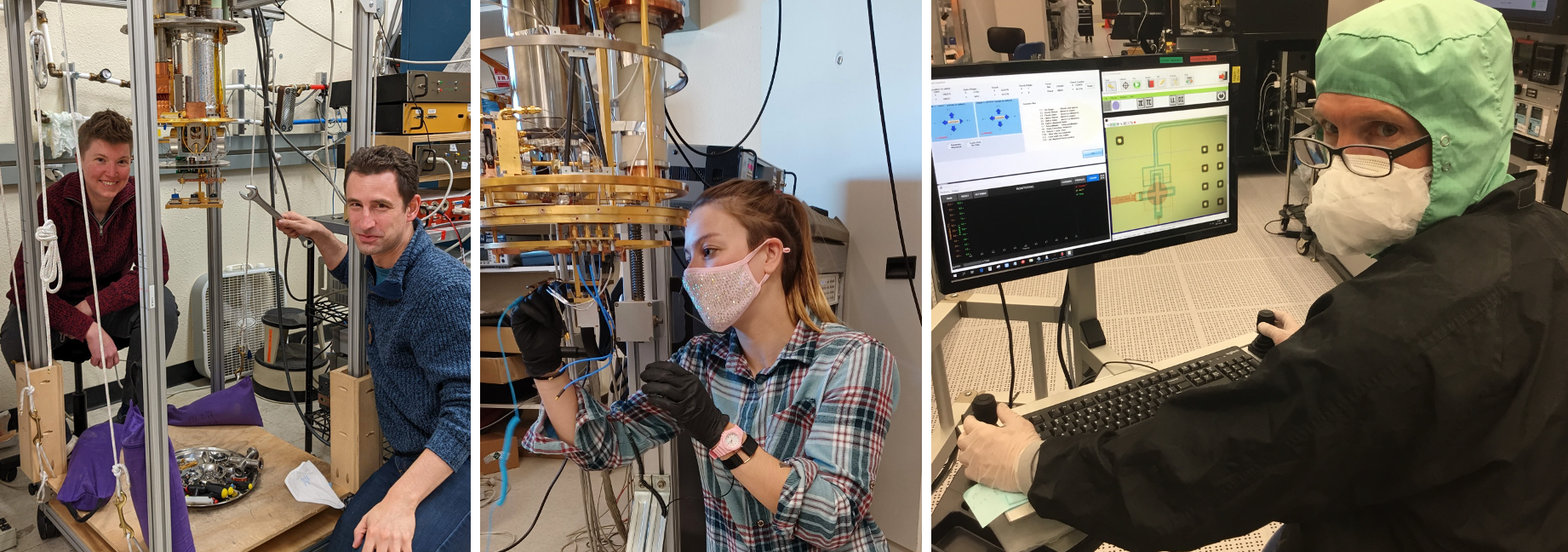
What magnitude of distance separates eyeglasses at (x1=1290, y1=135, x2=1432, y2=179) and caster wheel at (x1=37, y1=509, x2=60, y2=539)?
3.13m

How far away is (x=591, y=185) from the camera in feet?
2.53

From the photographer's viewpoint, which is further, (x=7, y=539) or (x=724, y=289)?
(x=7, y=539)

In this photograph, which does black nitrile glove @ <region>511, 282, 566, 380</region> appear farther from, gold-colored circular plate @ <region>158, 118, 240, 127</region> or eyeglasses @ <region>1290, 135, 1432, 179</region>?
gold-colored circular plate @ <region>158, 118, 240, 127</region>

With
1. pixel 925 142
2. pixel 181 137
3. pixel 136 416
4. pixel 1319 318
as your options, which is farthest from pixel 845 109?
pixel 181 137

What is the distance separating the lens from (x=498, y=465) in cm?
97

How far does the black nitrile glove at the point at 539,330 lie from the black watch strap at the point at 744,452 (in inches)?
8.9

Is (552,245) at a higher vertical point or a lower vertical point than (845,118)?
lower

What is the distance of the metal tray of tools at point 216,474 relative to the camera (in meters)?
1.99

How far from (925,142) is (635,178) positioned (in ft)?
1.09

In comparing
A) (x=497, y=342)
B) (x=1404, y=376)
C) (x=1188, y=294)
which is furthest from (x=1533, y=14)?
(x=497, y=342)

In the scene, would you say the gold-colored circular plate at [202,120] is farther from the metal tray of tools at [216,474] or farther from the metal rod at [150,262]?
the metal tray of tools at [216,474]

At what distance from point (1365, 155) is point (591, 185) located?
0.91 metres

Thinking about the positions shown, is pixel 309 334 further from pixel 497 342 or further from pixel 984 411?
pixel 984 411

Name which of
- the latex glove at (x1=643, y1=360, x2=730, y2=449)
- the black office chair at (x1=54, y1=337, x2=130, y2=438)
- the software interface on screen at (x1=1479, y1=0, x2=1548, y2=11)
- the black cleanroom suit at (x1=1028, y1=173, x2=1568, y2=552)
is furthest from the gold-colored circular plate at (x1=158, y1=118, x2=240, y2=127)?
the software interface on screen at (x1=1479, y1=0, x2=1548, y2=11)
